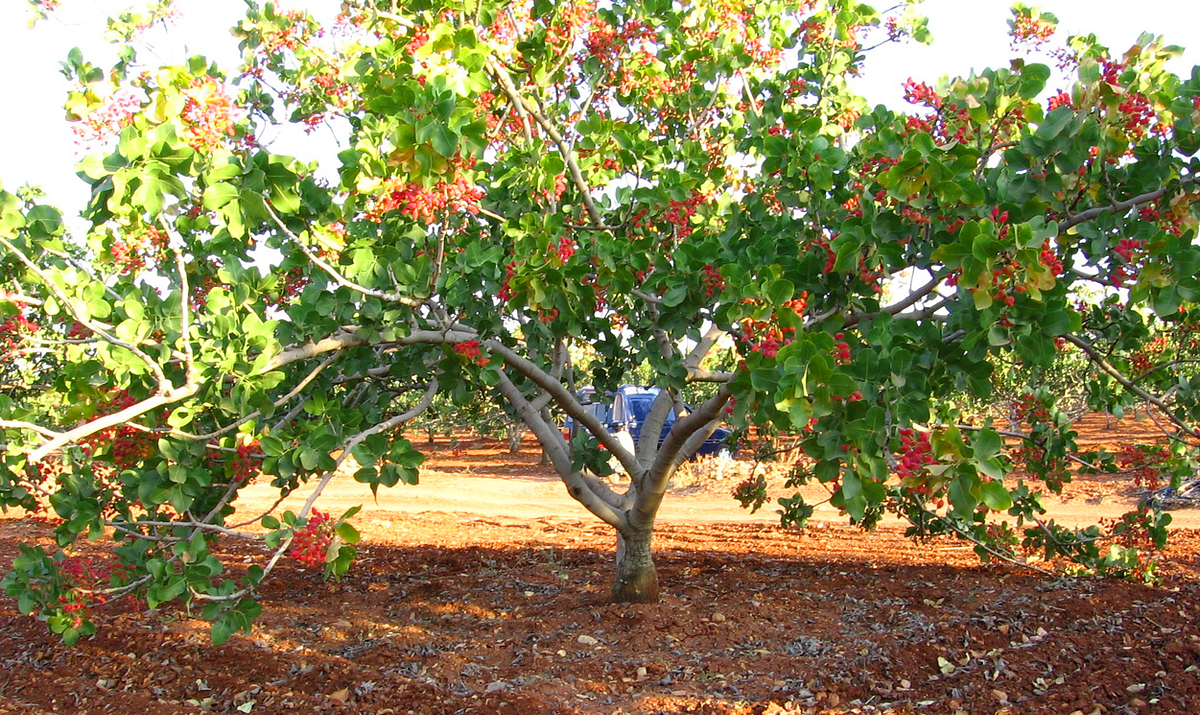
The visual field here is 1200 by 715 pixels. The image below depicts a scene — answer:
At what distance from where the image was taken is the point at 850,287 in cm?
383

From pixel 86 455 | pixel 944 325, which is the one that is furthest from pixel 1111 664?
pixel 86 455

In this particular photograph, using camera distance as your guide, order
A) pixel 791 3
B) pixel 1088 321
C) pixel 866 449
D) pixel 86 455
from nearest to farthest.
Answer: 1. pixel 866 449
2. pixel 86 455
3. pixel 1088 321
4. pixel 791 3

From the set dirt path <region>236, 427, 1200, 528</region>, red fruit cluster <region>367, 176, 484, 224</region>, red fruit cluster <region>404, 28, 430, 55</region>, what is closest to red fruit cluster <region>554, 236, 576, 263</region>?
red fruit cluster <region>367, 176, 484, 224</region>

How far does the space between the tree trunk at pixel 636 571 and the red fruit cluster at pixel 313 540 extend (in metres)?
2.72

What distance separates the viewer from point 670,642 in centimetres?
531

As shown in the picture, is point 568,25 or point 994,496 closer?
point 994,496

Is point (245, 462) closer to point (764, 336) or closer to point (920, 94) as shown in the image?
point (764, 336)

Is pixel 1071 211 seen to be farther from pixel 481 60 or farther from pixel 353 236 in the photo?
pixel 353 236

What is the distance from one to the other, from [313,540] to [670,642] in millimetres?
2590

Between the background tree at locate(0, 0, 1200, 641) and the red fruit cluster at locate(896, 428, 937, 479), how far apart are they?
1 centimetres

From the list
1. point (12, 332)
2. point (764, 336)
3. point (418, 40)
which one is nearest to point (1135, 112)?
point (764, 336)

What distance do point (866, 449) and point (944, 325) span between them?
4.95ft

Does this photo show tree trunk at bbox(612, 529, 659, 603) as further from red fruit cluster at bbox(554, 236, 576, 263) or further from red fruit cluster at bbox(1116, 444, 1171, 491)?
red fruit cluster at bbox(1116, 444, 1171, 491)

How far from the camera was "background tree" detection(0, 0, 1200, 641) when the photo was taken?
10.0ft
